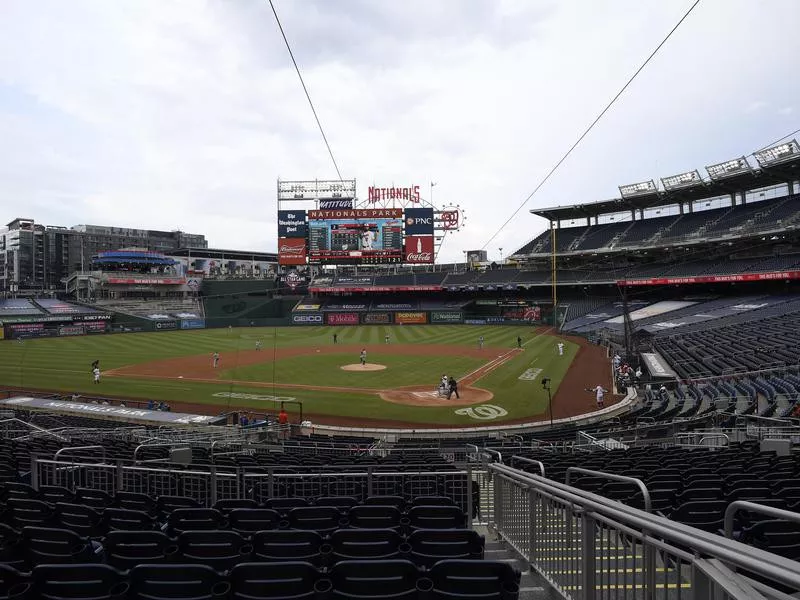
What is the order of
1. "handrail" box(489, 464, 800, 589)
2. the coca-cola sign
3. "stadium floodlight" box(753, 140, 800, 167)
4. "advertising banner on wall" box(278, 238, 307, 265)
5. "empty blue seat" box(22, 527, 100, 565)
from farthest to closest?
"advertising banner on wall" box(278, 238, 307, 265), the coca-cola sign, "stadium floodlight" box(753, 140, 800, 167), "empty blue seat" box(22, 527, 100, 565), "handrail" box(489, 464, 800, 589)

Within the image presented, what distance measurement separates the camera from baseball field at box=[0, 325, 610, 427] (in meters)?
24.6

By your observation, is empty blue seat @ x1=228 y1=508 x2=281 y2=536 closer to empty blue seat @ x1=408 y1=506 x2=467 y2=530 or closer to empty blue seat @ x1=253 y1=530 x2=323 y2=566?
empty blue seat @ x1=253 y1=530 x2=323 y2=566

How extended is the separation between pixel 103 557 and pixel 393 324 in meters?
71.7

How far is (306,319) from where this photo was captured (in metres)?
75.2

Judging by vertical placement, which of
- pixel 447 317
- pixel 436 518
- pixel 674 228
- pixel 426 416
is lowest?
pixel 426 416

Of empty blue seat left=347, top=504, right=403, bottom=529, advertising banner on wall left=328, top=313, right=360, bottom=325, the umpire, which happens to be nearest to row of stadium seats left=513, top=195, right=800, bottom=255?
advertising banner on wall left=328, top=313, right=360, bottom=325

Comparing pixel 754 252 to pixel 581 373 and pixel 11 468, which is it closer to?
pixel 581 373

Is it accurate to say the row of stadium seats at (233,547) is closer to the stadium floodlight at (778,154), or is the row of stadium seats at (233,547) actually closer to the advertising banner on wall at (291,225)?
the stadium floodlight at (778,154)

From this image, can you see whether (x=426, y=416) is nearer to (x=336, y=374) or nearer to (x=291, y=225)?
(x=336, y=374)

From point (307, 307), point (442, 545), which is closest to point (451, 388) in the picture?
point (442, 545)

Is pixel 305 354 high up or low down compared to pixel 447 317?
down

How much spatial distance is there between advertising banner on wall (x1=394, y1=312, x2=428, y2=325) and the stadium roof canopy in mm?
25837

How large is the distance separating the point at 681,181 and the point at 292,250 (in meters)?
53.6

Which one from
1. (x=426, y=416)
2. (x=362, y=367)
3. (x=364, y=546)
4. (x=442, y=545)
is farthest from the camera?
(x=362, y=367)
